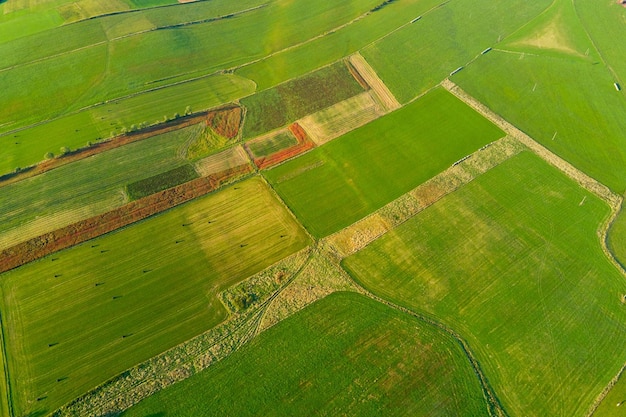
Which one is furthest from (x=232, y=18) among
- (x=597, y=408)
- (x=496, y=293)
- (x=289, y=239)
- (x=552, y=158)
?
(x=597, y=408)

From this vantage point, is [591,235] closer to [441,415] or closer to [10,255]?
[441,415]

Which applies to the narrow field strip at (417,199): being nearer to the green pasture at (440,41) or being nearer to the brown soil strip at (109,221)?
the green pasture at (440,41)

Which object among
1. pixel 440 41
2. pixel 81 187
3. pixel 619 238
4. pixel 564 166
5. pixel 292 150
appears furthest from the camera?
pixel 440 41

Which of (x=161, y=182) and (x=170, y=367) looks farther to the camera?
(x=161, y=182)

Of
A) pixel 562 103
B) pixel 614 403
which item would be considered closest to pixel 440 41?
pixel 562 103

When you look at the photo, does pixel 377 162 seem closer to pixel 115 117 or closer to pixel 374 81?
pixel 374 81

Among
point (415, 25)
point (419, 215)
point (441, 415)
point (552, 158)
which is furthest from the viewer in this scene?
point (415, 25)
